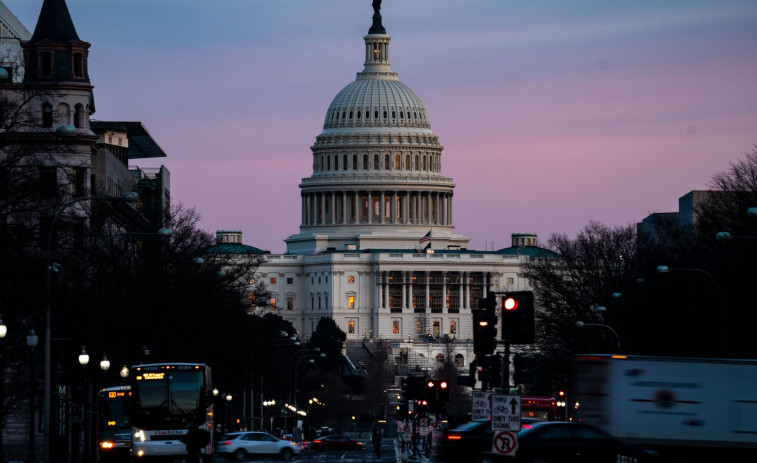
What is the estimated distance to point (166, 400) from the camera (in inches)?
2341

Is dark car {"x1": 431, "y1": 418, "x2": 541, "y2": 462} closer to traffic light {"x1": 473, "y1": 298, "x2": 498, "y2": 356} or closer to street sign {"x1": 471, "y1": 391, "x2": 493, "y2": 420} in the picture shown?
street sign {"x1": 471, "y1": 391, "x2": 493, "y2": 420}

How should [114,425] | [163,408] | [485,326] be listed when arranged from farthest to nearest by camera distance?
[114,425], [163,408], [485,326]

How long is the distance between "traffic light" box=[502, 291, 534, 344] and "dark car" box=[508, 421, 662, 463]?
6.65 meters

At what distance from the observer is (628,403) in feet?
151

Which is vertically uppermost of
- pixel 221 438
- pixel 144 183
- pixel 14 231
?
pixel 144 183

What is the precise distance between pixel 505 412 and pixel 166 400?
24.6 meters

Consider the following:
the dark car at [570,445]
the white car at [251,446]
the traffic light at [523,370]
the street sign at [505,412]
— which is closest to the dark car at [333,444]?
the white car at [251,446]

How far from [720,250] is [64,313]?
99.7 feet

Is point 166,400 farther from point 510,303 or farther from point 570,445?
point 510,303

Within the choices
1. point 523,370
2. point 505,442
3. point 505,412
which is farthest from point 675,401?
point 505,442

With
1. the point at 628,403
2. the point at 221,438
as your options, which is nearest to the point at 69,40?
the point at 221,438

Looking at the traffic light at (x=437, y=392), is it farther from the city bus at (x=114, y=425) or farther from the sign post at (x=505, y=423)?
the sign post at (x=505, y=423)

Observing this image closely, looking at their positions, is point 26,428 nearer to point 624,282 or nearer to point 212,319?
point 212,319

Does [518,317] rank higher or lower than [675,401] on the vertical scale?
higher
